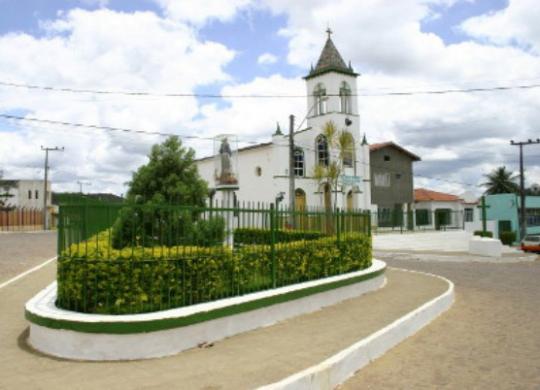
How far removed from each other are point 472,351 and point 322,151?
28697 millimetres

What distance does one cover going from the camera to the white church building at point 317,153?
1308 inches

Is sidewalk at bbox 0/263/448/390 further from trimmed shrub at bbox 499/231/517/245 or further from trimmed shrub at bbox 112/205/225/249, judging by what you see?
trimmed shrub at bbox 499/231/517/245

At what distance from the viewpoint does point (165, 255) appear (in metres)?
6.27

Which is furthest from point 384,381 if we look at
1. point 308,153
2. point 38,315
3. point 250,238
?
point 308,153

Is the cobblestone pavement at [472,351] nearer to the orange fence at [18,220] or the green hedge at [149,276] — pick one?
the green hedge at [149,276]

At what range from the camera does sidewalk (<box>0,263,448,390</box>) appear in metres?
4.87

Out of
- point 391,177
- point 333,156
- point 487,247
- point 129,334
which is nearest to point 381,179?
point 391,177

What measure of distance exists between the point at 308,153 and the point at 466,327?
27.4 metres

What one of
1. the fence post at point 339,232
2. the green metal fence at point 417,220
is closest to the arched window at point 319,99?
the green metal fence at point 417,220

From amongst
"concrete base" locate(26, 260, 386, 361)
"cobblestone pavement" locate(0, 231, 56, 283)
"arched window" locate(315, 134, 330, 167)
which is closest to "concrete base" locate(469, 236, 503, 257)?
"arched window" locate(315, 134, 330, 167)

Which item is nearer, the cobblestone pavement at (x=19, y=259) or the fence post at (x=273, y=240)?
the fence post at (x=273, y=240)

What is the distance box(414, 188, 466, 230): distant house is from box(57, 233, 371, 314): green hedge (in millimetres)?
34567

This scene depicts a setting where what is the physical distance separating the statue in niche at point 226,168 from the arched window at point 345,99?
80.9ft

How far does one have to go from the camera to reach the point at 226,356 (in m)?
5.73
